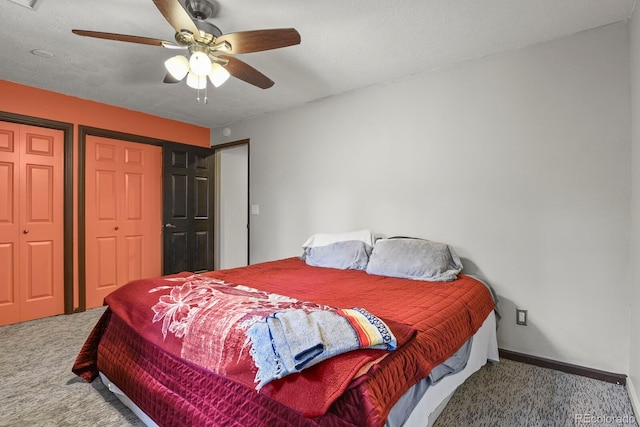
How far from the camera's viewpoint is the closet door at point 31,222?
3.18m

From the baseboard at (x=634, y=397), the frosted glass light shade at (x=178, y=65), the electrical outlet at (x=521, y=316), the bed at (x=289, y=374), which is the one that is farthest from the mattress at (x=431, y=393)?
the frosted glass light shade at (x=178, y=65)

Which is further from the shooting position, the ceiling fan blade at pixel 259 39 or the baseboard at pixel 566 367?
the baseboard at pixel 566 367

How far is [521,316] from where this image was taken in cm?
245

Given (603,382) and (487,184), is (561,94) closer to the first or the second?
(487,184)

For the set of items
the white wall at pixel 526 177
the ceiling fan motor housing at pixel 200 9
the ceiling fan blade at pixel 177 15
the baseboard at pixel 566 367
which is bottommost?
the baseboard at pixel 566 367

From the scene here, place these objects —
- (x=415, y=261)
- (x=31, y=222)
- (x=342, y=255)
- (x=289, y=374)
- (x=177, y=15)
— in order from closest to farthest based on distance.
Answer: (x=289, y=374)
(x=177, y=15)
(x=415, y=261)
(x=342, y=255)
(x=31, y=222)

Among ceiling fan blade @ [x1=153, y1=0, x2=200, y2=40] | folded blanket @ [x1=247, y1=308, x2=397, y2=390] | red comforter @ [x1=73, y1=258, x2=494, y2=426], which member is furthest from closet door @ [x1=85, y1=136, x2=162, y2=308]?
folded blanket @ [x1=247, y1=308, x2=397, y2=390]

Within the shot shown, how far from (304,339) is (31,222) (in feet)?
11.8

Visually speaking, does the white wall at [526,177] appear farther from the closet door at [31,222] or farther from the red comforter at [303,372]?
the closet door at [31,222]

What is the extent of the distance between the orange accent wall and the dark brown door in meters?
0.29

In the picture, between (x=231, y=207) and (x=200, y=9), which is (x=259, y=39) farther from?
(x=231, y=207)

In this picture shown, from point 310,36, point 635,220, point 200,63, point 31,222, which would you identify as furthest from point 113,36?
point 635,220

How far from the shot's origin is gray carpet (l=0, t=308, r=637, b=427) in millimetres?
1766

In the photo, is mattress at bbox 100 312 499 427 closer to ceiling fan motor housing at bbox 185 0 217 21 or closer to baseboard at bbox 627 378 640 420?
baseboard at bbox 627 378 640 420
